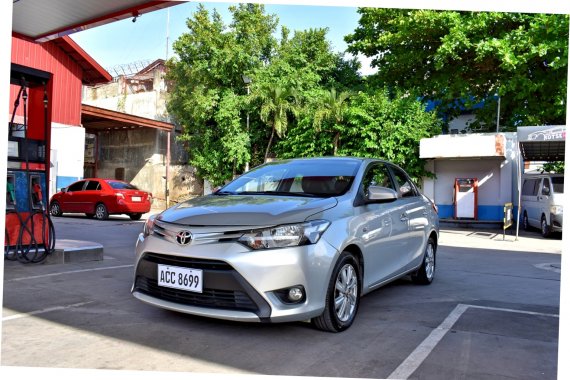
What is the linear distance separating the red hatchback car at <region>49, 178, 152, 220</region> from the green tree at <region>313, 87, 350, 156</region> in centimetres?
752

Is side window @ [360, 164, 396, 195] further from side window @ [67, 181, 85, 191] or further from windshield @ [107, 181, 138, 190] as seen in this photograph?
side window @ [67, 181, 85, 191]

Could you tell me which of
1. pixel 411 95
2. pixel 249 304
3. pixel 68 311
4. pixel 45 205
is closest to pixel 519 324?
pixel 249 304

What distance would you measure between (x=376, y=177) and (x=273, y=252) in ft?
6.52

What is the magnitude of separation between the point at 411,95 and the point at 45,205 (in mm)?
14281

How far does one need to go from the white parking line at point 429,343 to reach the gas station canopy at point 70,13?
4505 mm

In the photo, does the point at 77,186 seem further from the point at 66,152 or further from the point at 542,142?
the point at 542,142

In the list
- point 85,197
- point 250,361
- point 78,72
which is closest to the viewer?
point 250,361

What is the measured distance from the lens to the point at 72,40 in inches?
718

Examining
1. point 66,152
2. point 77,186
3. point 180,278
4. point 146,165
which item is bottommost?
point 180,278

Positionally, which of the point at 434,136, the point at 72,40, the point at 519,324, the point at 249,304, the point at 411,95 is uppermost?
the point at 72,40

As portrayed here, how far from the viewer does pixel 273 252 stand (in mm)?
3377

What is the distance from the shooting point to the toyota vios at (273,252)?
3346mm

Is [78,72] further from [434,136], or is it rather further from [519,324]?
[519,324]

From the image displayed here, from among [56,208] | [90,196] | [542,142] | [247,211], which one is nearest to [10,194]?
[247,211]
